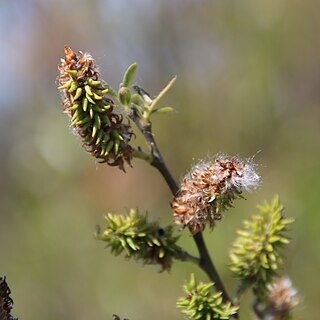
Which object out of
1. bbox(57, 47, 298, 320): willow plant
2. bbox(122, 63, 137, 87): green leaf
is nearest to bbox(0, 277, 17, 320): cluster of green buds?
bbox(57, 47, 298, 320): willow plant

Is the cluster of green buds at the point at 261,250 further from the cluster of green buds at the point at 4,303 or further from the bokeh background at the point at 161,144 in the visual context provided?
the bokeh background at the point at 161,144

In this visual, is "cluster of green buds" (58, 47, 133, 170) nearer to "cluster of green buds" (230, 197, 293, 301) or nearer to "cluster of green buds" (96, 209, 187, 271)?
"cluster of green buds" (96, 209, 187, 271)

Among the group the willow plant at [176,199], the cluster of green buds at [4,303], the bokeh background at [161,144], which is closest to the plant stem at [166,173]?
the willow plant at [176,199]

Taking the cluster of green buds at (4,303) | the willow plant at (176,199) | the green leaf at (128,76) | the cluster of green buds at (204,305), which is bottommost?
the cluster of green buds at (204,305)

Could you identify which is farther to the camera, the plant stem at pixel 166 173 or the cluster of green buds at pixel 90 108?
the plant stem at pixel 166 173

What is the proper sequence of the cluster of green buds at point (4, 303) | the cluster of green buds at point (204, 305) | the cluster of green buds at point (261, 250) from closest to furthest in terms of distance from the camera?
the cluster of green buds at point (4, 303) < the cluster of green buds at point (204, 305) < the cluster of green buds at point (261, 250)

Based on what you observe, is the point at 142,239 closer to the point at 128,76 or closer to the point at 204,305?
the point at 204,305

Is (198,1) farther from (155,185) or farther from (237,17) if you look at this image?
(155,185)
